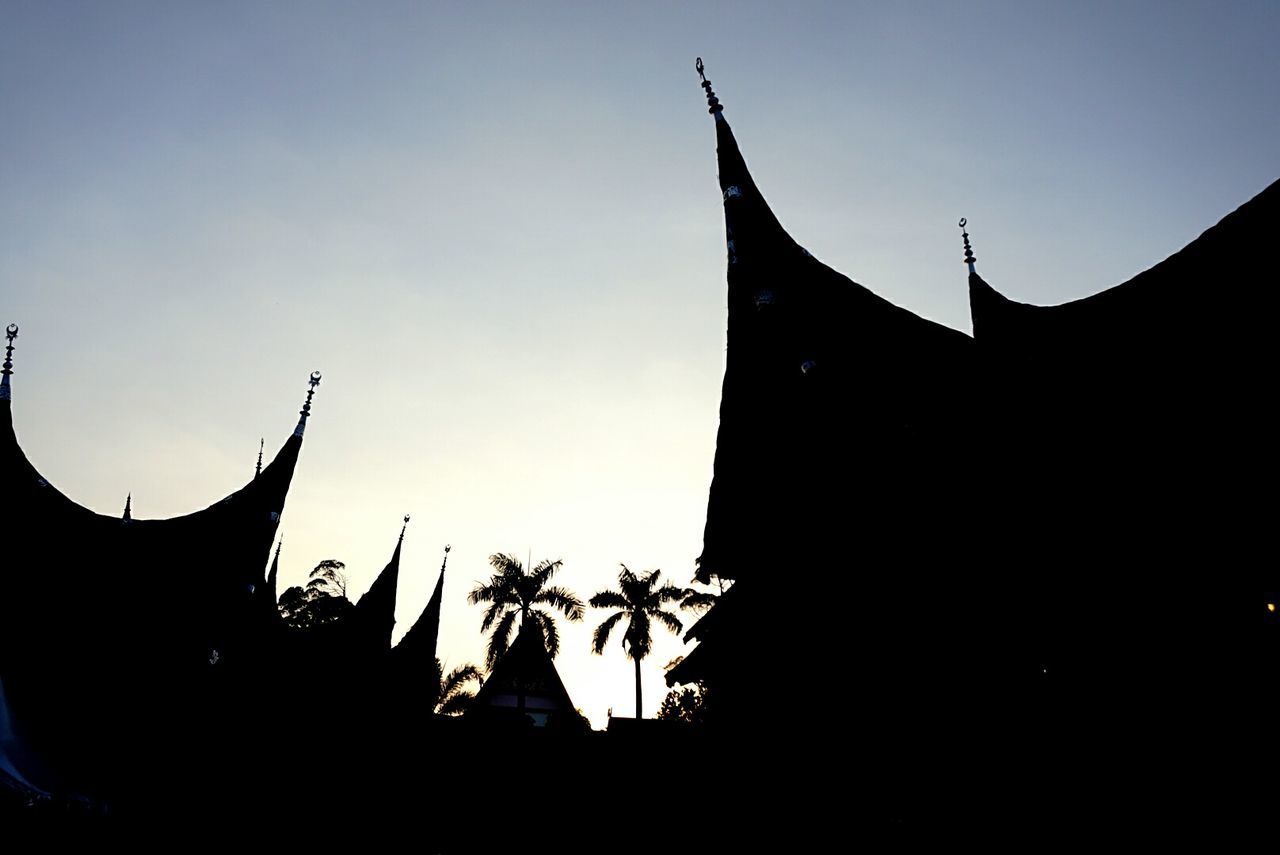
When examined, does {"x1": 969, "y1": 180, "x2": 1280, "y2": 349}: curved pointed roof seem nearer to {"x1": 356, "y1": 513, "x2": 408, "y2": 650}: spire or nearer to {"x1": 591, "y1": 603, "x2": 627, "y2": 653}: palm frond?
{"x1": 356, "y1": 513, "x2": 408, "y2": 650}: spire

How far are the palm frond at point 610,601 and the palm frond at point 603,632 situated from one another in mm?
505

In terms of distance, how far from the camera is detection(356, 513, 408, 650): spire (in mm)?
23816

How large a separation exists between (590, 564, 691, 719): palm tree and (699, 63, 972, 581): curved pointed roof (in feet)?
122

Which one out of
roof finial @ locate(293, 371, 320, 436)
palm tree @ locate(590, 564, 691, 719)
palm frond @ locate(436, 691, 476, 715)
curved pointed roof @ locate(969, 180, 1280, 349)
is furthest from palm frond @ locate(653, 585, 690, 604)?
curved pointed roof @ locate(969, 180, 1280, 349)

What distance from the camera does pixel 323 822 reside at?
15.6m

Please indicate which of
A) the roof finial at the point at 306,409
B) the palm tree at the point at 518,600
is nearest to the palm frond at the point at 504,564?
the palm tree at the point at 518,600

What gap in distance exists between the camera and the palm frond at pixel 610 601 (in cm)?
4338

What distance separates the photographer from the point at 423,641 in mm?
27828

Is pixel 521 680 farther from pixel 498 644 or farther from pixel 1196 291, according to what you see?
pixel 1196 291

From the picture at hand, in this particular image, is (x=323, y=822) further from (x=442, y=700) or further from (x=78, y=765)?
(x=442, y=700)

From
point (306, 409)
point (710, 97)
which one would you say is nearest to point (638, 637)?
point (306, 409)

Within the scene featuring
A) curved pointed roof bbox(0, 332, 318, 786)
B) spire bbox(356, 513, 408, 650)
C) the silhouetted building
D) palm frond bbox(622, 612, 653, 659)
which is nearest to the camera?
the silhouetted building

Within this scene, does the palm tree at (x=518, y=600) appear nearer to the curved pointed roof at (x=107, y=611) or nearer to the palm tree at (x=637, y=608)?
the palm tree at (x=637, y=608)

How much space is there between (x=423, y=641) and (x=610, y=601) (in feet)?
56.0
